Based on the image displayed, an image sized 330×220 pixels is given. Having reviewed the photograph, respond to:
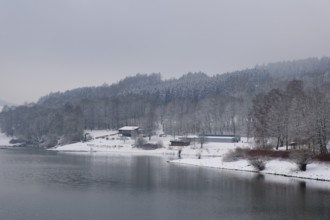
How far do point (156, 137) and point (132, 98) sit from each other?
52552 millimetres

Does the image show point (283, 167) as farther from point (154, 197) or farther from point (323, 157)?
point (154, 197)

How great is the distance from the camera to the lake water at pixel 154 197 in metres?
30.5

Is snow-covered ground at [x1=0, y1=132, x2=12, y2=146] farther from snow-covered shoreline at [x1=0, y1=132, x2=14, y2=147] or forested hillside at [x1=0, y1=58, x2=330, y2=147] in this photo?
forested hillside at [x1=0, y1=58, x2=330, y2=147]

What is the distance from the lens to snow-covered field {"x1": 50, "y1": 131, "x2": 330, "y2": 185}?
2139 inches

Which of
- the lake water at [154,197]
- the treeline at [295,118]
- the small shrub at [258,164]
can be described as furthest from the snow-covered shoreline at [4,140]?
the small shrub at [258,164]

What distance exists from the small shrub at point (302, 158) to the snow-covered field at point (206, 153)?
0.74m

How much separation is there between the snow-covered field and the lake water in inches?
195

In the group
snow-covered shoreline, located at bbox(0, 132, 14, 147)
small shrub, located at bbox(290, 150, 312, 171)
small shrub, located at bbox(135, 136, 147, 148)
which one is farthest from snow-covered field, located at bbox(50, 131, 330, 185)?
snow-covered shoreline, located at bbox(0, 132, 14, 147)

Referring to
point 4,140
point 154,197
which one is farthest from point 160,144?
point 4,140

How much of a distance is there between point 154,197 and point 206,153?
2552 inches

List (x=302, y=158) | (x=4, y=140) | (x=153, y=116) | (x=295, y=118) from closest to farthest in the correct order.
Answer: (x=302, y=158) → (x=295, y=118) → (x=153, y=116) → (x=4, y=140)

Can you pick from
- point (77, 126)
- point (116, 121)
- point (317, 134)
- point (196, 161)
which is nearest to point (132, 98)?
point (116, 121)

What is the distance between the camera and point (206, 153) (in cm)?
10162

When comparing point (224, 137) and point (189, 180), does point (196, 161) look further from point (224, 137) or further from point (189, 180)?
point (224, 137)
